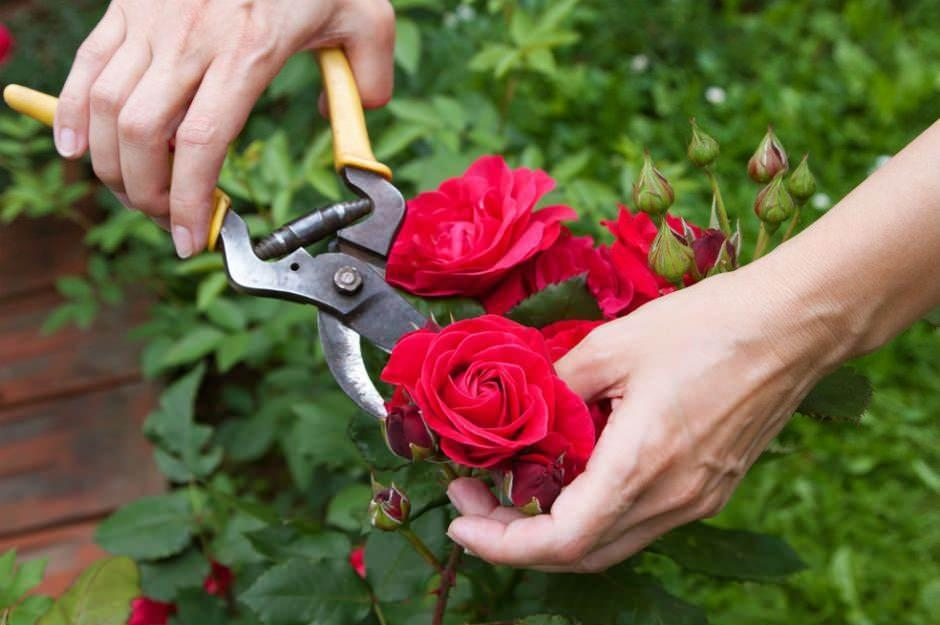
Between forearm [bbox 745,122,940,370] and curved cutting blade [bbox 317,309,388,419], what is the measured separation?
1.14ft

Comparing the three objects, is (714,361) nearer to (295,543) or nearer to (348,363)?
(348,363)

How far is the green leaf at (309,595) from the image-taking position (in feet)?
3.03

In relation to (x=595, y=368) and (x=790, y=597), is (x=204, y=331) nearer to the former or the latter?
(x=595, y=368)

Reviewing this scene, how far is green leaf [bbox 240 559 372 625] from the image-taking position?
3.03ft

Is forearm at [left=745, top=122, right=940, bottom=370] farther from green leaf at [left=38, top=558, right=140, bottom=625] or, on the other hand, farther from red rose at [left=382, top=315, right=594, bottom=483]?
green leaf at [left=38, top=558, right=140, bottom=625]

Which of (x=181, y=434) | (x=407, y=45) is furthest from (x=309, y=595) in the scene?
(x=407, y=45)

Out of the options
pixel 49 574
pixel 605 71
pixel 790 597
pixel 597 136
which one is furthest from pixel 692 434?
pixel 605 71

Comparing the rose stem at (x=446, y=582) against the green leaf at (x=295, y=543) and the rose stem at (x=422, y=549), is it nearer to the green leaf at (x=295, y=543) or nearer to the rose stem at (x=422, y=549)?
the rose stem at (x=422, y=549)

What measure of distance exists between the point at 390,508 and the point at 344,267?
0.24m

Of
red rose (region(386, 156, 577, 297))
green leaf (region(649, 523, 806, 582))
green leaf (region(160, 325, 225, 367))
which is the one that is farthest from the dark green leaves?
green leaf (region(649, 523, 806, 582))

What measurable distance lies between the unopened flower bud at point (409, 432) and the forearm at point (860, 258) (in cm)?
26

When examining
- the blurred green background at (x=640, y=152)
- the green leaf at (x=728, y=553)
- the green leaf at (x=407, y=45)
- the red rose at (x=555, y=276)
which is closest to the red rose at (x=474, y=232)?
the red rose at (x=555, y=276)

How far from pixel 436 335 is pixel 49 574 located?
4.42ft

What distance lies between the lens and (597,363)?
0.71 m
